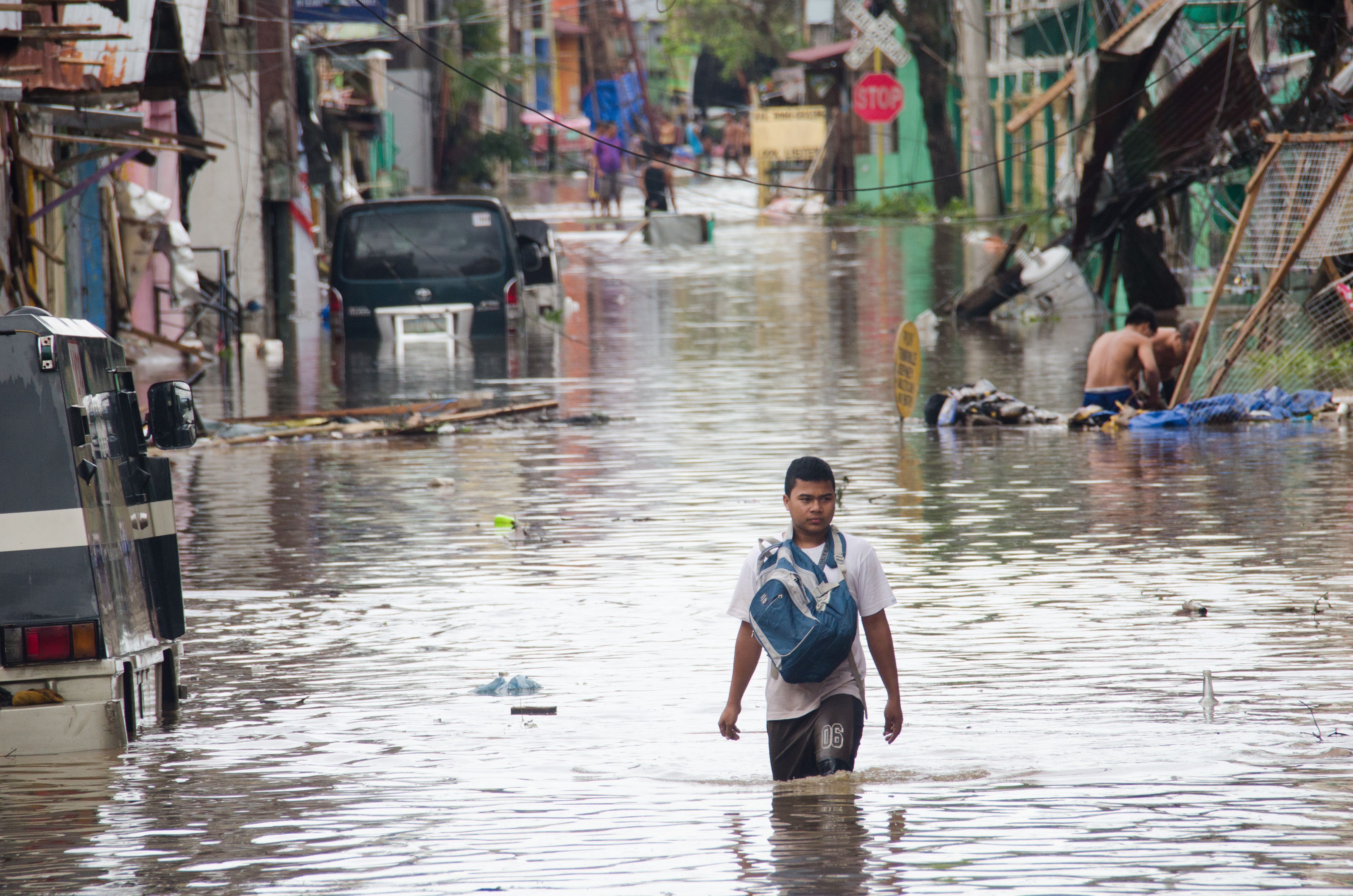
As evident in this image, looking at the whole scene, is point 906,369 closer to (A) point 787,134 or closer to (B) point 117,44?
(B) point 117,44

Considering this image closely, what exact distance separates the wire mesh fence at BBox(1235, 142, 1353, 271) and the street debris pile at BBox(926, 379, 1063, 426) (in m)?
2.36

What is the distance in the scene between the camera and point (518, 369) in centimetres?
2083

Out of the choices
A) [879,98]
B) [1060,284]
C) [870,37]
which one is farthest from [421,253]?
[879,98]

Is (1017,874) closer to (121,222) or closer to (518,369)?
(518,369)

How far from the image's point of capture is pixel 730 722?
5680 millimetres

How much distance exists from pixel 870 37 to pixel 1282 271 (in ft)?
89.4

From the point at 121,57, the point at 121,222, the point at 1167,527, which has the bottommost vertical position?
the point at 1167,527

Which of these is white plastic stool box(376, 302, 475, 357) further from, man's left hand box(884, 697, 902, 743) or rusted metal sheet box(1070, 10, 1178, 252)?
man's left hand box(884, 697, 902, 743)

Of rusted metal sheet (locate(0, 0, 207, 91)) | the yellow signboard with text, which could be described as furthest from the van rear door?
the yellow signboard with text

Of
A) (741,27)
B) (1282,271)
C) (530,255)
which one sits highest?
(741,27)

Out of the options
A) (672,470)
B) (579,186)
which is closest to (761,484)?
(672,470)

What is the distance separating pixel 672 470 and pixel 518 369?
296 inches

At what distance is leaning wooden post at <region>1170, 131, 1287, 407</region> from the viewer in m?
15.2

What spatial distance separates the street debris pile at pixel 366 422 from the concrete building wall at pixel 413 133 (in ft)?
119
